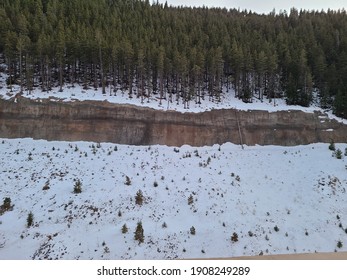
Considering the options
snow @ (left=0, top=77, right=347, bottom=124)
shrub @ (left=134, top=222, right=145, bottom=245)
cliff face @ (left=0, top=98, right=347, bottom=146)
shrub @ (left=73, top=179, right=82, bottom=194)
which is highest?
snow @ (left=0, top=77, right=347, bottom=124)

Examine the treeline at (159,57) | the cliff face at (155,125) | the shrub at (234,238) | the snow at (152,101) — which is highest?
the treeline at (159,57)

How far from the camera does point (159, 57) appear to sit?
39.5 meters

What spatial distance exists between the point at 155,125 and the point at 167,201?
11.9 meters

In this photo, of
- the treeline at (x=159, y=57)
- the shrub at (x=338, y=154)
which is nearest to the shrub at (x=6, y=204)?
the treeline at (x=159, y=57)

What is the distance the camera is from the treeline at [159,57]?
3778 cm

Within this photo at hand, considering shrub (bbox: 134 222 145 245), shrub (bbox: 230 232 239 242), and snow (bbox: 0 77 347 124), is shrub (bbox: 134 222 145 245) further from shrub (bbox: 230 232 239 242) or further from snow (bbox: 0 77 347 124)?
snow (bbox: 0 77 347 124)

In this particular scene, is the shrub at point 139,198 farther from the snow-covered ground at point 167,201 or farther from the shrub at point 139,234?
the shrub at point 139,234

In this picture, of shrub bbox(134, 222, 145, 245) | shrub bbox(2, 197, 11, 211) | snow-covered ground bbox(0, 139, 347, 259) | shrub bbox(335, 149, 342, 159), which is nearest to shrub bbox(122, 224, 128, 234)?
snow-covered ground bbox(0, 139, 347, 259)

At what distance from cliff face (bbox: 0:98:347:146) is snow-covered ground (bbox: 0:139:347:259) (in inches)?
55.9

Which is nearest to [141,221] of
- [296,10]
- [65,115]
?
[65,115]

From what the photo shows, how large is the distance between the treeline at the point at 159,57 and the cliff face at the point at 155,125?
4.65 meters

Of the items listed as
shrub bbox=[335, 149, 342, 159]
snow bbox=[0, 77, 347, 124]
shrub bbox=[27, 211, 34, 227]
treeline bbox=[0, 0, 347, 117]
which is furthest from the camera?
treeline bbox=[0, 0, 347, 117]

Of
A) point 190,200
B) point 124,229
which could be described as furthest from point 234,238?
point 124,229

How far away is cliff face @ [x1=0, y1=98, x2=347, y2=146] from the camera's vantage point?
1162 inches
